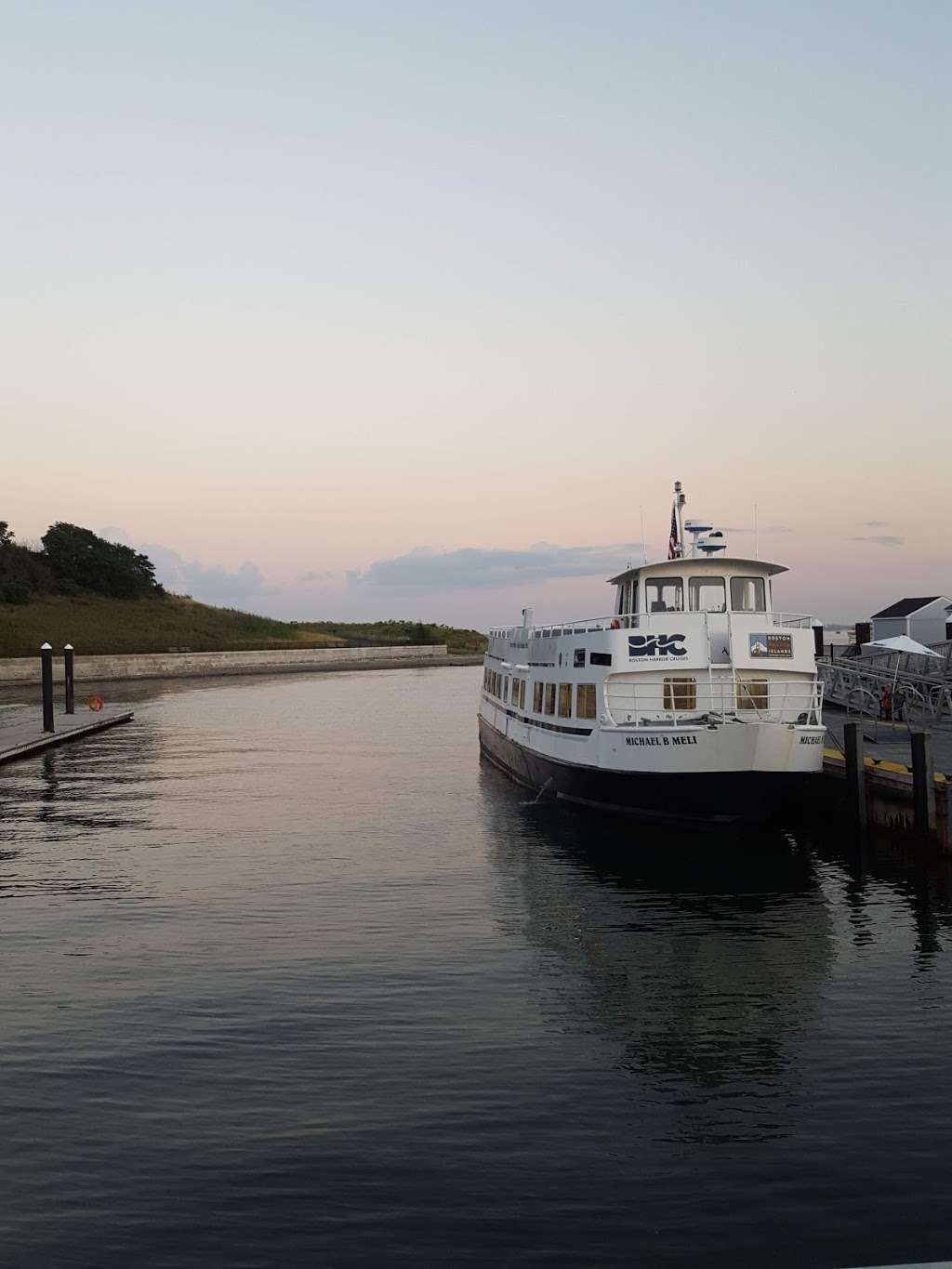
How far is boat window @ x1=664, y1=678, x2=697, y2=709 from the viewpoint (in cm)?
2864

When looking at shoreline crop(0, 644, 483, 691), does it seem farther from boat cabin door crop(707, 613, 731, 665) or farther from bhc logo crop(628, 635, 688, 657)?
boat cabin door crop(707, 613, 731, 665)

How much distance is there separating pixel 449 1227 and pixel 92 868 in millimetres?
17664

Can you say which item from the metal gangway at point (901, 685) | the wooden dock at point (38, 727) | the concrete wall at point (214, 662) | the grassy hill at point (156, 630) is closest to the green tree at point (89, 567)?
the grassy hill at point (156, 630)

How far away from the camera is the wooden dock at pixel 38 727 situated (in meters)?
46.5

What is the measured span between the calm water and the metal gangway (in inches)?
528

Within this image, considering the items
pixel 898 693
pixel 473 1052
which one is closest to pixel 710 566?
pixel 898 693

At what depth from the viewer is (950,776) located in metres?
24.8

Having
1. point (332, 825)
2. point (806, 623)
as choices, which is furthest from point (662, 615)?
point (332, 825)

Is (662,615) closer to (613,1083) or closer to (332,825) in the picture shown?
(332,825)

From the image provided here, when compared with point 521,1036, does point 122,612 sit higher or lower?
higher

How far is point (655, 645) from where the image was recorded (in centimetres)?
2866

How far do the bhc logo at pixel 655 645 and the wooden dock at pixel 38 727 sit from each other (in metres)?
25.9

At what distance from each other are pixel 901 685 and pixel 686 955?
26087 millimetres

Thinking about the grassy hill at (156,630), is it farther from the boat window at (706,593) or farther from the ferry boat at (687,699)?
the boat window at (706,593)
